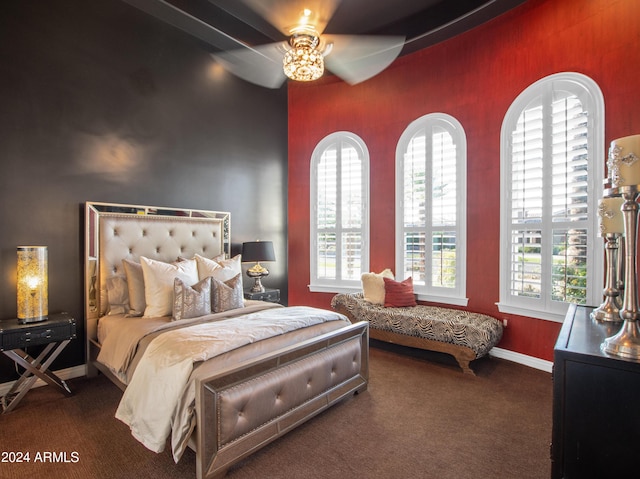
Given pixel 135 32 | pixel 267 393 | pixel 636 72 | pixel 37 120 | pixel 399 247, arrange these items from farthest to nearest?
pixel 399 247
pixel 135 32
pixel 37 120
pixel 636 72
pixel 267 393

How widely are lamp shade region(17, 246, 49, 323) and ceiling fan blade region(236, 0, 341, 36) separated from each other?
301 centimetres

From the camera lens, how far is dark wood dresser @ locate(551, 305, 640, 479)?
3.78ft

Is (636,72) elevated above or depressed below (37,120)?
above

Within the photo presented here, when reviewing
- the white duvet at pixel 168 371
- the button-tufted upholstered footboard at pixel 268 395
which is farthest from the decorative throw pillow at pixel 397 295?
the white duvet at pixel 168 371

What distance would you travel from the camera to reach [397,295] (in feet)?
13.8

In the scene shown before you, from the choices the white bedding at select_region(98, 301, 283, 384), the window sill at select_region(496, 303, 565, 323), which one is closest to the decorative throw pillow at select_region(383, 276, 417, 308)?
the window sill at select_region(496, 303, 565, 323)

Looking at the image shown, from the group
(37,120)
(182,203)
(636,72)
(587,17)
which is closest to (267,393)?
(182,203)

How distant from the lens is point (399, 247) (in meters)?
4.61

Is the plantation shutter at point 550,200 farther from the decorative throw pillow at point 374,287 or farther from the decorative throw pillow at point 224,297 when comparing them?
the decorative throw pillow at point 224,297

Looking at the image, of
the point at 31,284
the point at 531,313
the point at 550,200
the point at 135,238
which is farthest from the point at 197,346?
the point at 550,200

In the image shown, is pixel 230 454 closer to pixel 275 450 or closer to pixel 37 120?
pixel 275 450

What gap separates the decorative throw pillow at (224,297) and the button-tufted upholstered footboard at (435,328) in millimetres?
1586

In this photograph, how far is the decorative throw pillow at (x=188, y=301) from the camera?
9.52ft

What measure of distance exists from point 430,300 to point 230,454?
3.08 m
